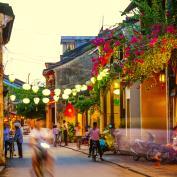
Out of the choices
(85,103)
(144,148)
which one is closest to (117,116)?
(85,103)

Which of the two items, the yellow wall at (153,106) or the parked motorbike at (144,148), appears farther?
the yellow wall at (153,106)

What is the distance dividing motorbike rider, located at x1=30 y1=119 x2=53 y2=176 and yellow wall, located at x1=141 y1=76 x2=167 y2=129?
12516 millimetres

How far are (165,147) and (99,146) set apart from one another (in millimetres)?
4993

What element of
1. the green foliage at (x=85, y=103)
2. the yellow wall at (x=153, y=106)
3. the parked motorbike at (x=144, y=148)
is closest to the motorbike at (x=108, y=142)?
the yellow wall at (x=153, y=106)

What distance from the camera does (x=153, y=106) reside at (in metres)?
31.1

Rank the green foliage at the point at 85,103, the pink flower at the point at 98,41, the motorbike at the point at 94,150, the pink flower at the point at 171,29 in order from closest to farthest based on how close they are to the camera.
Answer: the pink flower at the point at 171,29 < the pink flower at the point at 98,41 < the motorbike at the point at 94,150 < the green foliage at the point at 85,103

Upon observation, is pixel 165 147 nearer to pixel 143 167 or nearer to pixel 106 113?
pixel 143 167

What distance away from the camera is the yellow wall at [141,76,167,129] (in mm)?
29688

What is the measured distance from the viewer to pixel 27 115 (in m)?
85.4

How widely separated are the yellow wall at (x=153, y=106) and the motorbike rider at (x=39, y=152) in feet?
41.1

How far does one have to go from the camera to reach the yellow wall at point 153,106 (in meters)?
29.7

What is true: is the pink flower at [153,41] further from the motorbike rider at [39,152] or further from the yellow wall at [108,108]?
the yellow wall at [108,108]

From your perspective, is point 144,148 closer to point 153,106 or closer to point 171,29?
point 153,106

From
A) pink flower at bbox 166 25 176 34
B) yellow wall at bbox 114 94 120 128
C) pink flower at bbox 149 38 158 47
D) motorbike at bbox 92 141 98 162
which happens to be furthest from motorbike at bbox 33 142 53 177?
yellow wall at bbox 114 94 120 128
